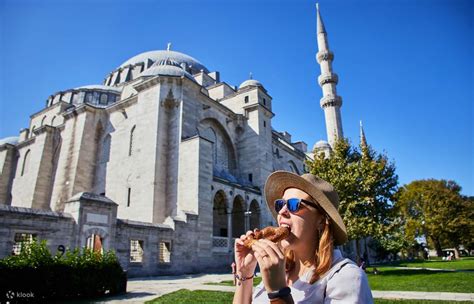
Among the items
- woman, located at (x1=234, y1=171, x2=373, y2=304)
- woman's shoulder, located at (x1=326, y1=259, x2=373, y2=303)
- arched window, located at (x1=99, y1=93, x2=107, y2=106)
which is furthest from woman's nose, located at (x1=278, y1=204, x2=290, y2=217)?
arched window, located at (x1=99, y1=93, x2=107, y2=106)

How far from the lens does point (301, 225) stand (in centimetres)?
189

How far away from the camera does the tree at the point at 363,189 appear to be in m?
14.6

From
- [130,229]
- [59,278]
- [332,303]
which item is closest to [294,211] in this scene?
[332,303]

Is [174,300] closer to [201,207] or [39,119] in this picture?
[201,207]

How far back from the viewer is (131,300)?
707 centimetres

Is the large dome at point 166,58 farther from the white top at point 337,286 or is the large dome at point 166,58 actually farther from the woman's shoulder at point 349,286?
the woman's shoulder at point 349,286

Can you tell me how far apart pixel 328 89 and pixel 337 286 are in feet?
115

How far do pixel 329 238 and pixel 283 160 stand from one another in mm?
33001

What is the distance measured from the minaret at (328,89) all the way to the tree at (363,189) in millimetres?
16938

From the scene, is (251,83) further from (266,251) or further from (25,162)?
(266,251)

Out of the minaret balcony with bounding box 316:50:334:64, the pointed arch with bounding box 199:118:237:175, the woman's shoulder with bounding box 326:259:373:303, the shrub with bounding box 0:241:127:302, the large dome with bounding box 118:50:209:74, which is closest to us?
the woman's shoulder with bounding box 326:259:373:303

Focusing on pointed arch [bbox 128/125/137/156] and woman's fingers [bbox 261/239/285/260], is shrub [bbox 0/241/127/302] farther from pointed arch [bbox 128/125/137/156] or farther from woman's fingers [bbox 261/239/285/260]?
pointed arch [bbox 128/125/137/156]

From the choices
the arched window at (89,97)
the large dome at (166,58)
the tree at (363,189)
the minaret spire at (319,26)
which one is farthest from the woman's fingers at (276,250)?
the minaret spire at (319,26)

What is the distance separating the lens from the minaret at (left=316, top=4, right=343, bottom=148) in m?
33.5
